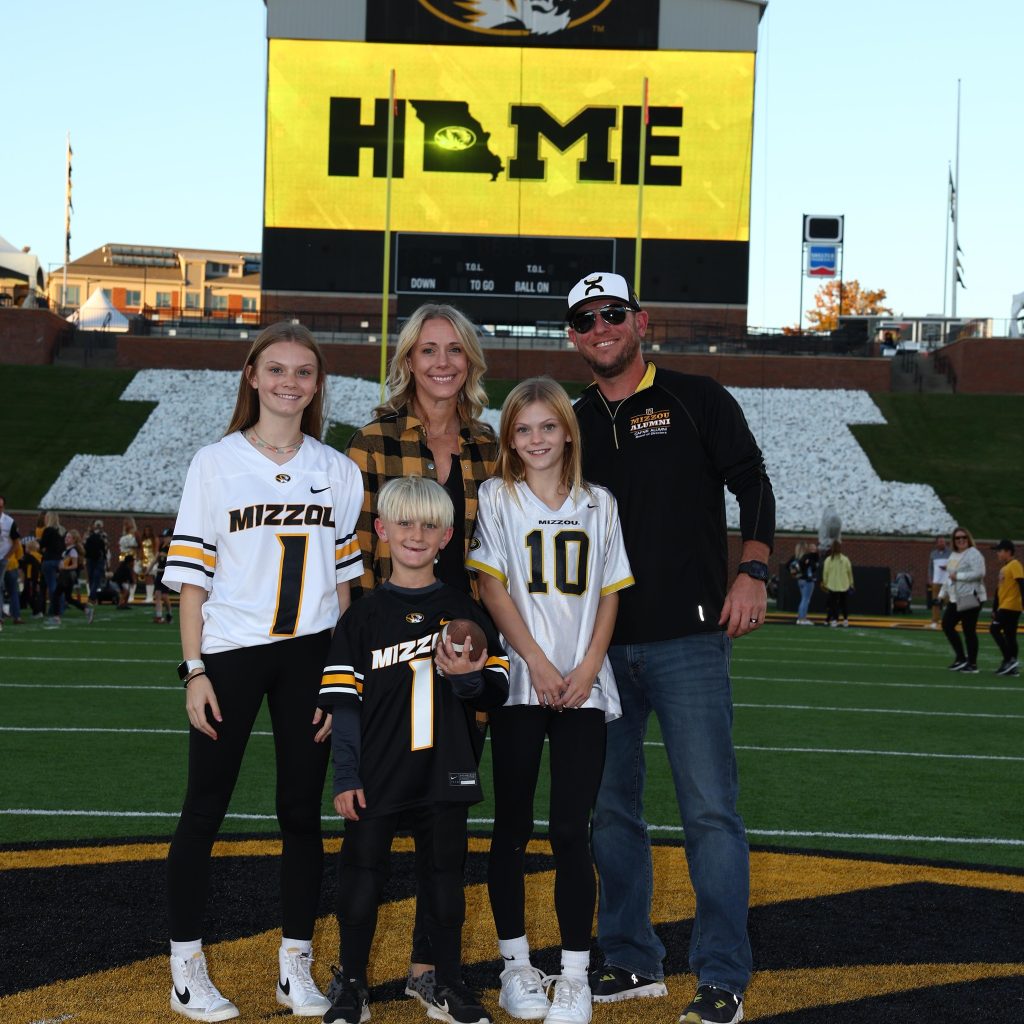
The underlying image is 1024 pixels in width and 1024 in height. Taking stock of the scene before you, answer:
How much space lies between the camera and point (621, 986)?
4.14 meters

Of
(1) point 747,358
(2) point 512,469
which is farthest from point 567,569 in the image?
(1) point 747,358

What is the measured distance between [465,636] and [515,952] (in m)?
0.95

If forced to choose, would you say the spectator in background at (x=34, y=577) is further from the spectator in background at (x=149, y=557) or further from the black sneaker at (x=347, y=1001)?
the black sneaker at (x=347, y=1001)

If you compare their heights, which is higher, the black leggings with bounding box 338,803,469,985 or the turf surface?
the black leggings with bounding box 338,803,469,985

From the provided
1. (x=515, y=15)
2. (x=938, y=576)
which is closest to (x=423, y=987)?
(x=938, y=576)

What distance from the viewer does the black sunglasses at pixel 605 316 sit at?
14.3 ft

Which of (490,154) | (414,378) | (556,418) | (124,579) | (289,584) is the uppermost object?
(490,154)

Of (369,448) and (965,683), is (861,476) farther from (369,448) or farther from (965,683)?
(369,448)

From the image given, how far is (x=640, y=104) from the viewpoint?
132 ft

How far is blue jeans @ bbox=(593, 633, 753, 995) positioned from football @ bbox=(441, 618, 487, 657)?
65 centimetres

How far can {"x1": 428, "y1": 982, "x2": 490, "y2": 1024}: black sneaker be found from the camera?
12.4 feet

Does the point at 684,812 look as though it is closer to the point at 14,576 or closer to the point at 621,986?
the point at 621,986

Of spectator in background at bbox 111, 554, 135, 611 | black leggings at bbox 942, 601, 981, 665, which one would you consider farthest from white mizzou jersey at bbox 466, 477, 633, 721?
spectator in background at bbox 111, 554, 135, 611

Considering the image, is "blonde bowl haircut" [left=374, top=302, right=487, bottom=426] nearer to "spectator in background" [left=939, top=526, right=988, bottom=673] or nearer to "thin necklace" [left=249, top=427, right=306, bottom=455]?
"thin necklace" [left=249, top=427, right=306, bottom=455]
